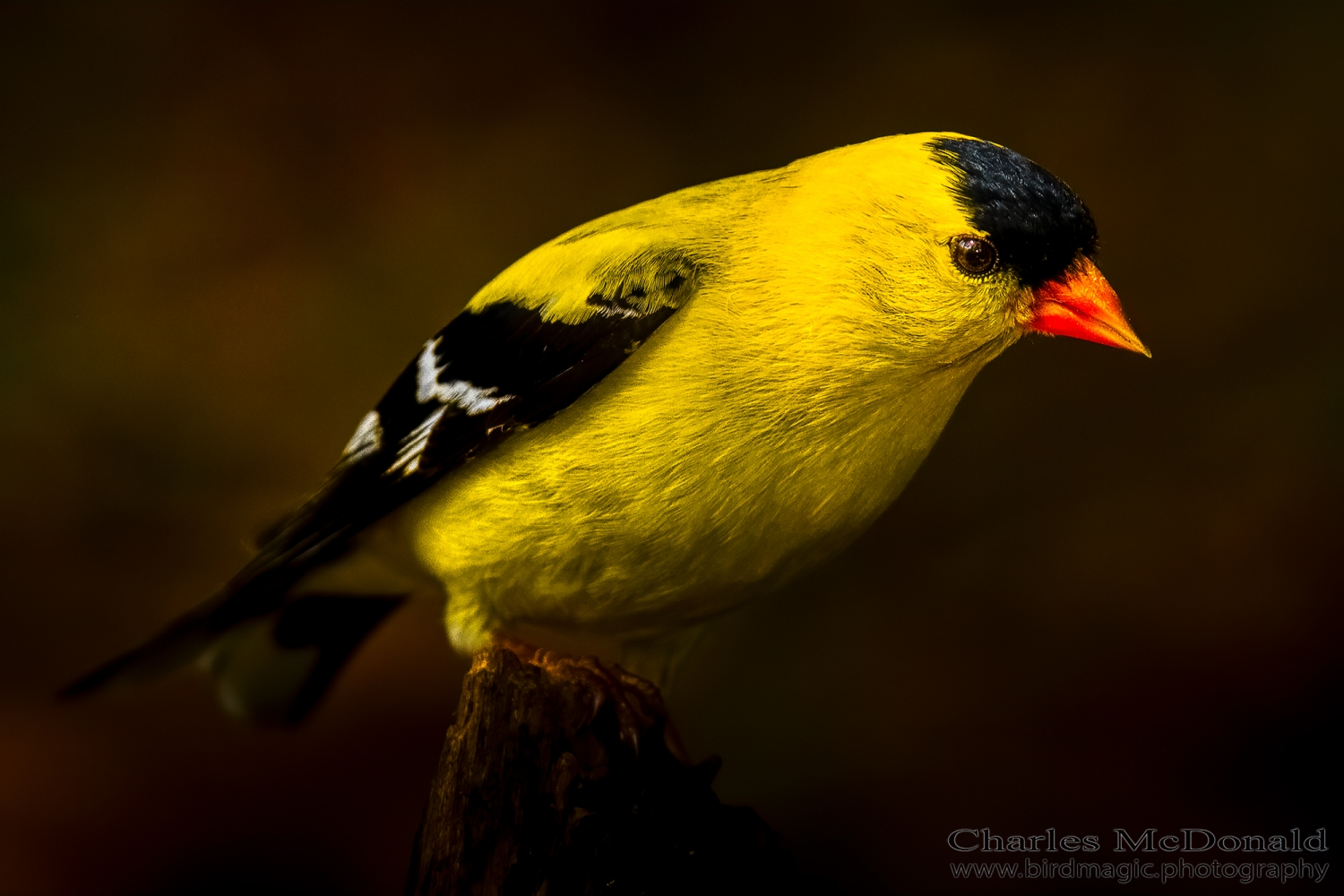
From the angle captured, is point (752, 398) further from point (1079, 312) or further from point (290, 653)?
point (290, 653)

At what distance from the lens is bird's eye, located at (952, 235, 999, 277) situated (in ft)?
3.84

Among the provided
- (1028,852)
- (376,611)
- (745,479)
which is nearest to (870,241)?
(745,479)

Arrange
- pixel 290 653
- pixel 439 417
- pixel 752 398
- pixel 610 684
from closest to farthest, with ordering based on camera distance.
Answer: pixel 752 398
pixel 439 417
pixel 610 684
pixel 290 653

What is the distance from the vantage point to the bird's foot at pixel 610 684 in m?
1.38

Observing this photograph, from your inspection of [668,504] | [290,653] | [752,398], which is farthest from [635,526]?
[290,653]

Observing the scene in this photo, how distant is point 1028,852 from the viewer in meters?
1.86

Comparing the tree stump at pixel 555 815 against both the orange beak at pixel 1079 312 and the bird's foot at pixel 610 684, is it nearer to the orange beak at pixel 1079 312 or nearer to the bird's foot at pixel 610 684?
the bird's foot at pixel 610 684

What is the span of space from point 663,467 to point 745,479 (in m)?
0.08

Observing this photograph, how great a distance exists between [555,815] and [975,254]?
0.69 metres

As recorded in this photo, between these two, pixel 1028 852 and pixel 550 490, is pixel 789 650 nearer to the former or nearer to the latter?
pixel 1028 852

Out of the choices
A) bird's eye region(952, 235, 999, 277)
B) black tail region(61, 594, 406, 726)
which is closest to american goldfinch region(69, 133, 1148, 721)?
bird's eye region(952, 235, 999, 277)

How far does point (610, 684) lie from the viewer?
4.70 ft

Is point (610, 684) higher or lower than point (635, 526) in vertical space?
lower

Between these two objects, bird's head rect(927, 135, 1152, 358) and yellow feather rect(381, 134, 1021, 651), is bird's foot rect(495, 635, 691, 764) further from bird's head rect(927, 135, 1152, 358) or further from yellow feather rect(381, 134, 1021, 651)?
bird's head rect(927, 135, 1152, 358)
